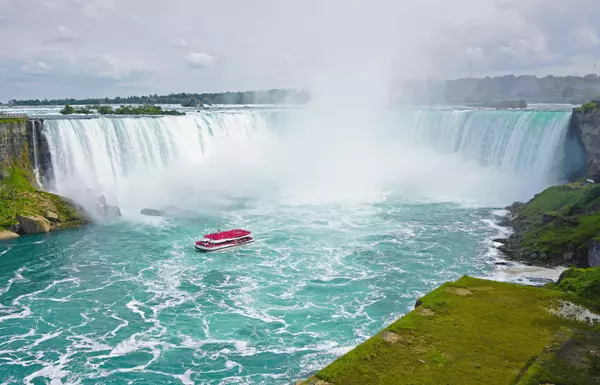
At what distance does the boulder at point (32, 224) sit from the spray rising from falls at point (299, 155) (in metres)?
5.04

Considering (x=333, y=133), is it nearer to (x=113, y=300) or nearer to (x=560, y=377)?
(x=113, y=300)

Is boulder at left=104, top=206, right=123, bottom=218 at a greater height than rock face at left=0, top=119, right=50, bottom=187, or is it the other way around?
rock face at left=0, top=119, right=50, bottom=187

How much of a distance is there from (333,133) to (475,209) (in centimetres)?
2535

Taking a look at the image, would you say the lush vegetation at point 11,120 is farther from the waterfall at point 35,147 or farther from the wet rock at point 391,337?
the wet rock at point 391,337

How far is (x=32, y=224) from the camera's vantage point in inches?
1148

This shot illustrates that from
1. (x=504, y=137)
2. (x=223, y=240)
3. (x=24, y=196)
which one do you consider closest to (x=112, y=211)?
(x=24, y=196)

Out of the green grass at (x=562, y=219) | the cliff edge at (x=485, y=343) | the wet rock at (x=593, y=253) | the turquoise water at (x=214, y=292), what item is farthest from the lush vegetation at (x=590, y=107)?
the cliff edge at (x=485, y=343)

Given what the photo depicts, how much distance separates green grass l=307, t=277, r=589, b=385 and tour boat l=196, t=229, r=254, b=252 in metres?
14.0

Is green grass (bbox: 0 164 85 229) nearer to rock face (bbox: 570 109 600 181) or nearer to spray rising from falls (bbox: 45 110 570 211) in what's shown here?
spray rising from falls (bbox: 45 110 570 211)

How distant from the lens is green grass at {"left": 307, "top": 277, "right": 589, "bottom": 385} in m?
10.3

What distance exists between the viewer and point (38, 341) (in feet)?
55.0

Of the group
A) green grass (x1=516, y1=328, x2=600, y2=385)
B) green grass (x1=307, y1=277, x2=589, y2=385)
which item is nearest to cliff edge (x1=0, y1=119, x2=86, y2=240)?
green grass (x1=307, y1=277, x2=589, y2=385)

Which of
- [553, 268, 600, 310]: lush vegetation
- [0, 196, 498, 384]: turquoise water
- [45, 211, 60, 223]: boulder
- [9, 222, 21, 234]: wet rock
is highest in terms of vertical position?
[553, 268, 600, 310]: lush vegetation

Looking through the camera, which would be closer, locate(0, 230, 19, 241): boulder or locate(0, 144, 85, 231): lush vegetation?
locate(0, 230, 19, 241): boulder
